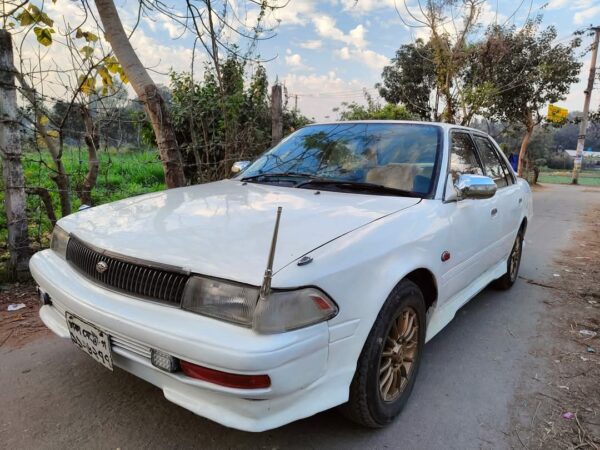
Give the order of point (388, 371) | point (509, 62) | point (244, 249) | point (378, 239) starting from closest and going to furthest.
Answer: point (244, 249) → point (378, 239) → point (388, 371) → point (509, 62)

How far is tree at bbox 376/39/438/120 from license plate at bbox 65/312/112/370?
17.3 meters

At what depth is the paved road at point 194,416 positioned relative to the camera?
2043 millimetres

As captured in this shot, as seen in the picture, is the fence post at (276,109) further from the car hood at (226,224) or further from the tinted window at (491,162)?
the car hood at (226,224)

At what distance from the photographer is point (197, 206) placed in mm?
2432

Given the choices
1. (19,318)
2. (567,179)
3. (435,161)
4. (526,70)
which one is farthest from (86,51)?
(567,179)

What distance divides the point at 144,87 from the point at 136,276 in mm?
3010

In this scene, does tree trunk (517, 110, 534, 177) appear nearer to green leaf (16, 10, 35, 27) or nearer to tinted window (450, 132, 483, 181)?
tinted window (450, 132, 483, 181)

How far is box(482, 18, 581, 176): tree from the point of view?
13594 mm

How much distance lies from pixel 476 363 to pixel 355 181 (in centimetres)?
146

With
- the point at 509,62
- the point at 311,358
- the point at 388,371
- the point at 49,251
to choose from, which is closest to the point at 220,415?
the point at 311,358

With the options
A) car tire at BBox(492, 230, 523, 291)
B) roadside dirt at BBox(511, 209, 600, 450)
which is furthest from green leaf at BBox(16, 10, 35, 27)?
car tire at BBox(492, 230, 523, 291)

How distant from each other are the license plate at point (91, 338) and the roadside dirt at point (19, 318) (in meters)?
1.19

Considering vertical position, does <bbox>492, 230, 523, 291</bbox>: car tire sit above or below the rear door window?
below

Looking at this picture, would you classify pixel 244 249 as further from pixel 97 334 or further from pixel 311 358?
pixel 97 334
